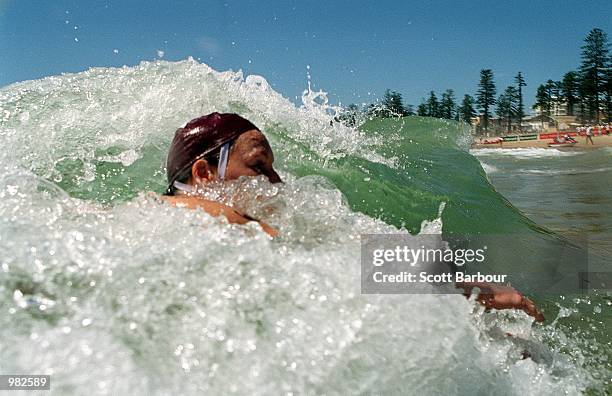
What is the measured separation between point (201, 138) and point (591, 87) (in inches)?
3082

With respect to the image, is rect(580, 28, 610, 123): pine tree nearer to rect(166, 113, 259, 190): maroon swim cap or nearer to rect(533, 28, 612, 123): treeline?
rect(533, 28, 612, 123): treeline

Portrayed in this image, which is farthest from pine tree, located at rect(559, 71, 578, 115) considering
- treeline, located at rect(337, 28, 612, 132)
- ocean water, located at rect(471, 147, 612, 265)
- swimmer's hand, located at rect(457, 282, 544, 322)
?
swimmer's hand, located at rect(457, 282, 544, 322)

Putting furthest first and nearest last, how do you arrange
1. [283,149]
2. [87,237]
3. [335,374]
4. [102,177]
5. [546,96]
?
[546,96] < [283,149] < [102,177] < [87,237] < [335,374]

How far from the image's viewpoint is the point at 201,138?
2580 mm

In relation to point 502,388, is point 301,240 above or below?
above

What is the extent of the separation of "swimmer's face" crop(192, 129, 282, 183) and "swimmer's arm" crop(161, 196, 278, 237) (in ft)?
0.91

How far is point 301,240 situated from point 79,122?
301cm

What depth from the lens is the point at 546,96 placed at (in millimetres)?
88438

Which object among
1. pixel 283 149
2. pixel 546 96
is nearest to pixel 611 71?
pixel 546 96

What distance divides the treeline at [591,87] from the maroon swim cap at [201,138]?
72987 millimetres

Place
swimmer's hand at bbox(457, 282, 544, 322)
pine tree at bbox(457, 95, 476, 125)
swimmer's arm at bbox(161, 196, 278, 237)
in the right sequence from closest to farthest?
1. swimmer's arm at bbox(161, 196, 278, 237)
2. swimmer's hand at bbox(457, 282, 544, 322)
3. pine tree at bbox(457, 95, 476, 125)

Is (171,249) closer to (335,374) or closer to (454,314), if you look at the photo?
(335,374)

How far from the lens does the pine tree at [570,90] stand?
76.6m

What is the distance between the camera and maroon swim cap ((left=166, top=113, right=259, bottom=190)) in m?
2.57
